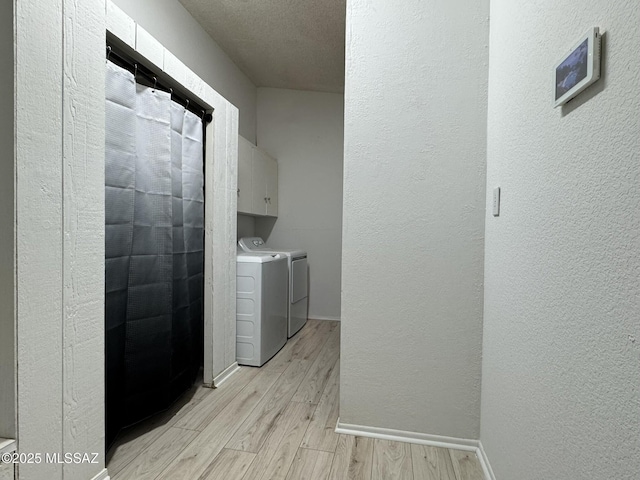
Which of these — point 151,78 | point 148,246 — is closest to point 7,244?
point 148,246

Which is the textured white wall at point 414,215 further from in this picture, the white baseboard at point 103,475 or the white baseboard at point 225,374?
the white baseboard at point 103,475

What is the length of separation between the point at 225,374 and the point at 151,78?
1825mm

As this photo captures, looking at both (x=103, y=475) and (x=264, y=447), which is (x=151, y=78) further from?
(x=264, y=447)

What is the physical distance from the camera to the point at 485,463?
146 centimetres

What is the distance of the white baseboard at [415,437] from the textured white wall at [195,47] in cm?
260

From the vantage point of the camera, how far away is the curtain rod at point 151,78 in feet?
4.98

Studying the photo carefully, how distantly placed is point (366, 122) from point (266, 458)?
1.62 metres

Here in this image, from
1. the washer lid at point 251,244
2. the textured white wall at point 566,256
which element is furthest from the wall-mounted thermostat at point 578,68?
the washer lid at point 251,244

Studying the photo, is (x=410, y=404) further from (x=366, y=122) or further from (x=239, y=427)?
(x=366, y=122)

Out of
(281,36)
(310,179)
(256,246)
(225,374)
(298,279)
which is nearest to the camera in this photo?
(225,374)

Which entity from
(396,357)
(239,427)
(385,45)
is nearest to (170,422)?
(239,427)

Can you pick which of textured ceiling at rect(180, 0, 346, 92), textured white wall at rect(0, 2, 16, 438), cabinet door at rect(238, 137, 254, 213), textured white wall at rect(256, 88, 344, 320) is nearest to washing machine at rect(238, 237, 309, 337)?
textured white wall at rect(256, 88, 344, 320)

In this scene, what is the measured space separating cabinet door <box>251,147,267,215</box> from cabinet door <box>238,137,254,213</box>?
9cm

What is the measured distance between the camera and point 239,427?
1.79 meters
